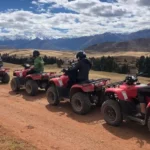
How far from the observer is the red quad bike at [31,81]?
1442 cm

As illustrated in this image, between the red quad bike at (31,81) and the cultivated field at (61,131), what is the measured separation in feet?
7.66

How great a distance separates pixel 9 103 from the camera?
42.4 feet

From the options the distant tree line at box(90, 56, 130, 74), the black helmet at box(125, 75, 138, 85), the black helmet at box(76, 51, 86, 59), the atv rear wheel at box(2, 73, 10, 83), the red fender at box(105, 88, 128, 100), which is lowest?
the distant tree line at box(90, 56, 130, 74)

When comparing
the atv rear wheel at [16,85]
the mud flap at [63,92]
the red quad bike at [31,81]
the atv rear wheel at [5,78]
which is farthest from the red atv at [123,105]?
the atv rear wheel at [5,78]

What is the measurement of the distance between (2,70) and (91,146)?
1203 centimetres

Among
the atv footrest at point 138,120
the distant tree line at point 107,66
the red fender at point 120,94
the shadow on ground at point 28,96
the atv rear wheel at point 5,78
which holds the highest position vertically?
the red fender at point 120,94

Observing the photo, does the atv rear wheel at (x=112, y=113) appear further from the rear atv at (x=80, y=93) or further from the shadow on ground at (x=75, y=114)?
the rear atv at (x=80, y=93)

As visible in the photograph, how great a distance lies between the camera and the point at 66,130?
9.18m

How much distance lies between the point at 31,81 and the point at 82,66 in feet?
13.7

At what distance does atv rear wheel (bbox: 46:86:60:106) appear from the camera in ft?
40.0

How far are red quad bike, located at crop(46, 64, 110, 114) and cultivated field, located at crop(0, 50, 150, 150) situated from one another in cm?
32

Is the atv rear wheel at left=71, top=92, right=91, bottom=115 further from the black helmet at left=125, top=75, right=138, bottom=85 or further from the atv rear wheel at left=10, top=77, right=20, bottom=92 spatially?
the atv rear wheel at left=10, top=77, right=20, bottom=92

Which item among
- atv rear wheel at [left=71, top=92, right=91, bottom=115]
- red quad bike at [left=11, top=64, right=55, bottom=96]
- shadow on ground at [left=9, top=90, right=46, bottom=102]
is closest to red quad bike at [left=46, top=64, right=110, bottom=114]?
atv rear wheel at [left=71, top=92, right=91, bottom=115]

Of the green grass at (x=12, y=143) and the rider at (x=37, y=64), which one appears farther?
the rider at (x=37, y=64)
